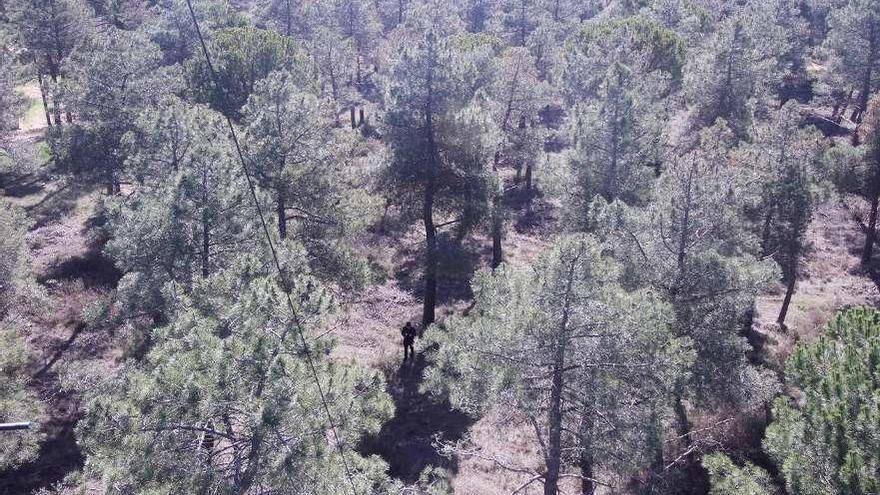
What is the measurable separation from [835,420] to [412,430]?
11.8 metres

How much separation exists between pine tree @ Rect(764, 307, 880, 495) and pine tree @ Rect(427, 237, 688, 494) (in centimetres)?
222

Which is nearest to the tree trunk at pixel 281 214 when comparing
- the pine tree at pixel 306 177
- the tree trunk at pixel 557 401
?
the pine tree at pixel 306 177

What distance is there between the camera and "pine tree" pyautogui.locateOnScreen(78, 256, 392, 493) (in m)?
9.34

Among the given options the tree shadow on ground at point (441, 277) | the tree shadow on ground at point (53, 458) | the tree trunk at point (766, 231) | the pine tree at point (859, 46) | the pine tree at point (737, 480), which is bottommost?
the tree shadow on ground at point (53, 458)

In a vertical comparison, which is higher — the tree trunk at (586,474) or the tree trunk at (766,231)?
the tree trunk at (766,231)

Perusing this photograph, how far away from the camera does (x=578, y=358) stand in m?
11.2

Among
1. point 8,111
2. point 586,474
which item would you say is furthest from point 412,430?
point 8,111

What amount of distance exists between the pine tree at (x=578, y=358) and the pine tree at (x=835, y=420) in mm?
2218

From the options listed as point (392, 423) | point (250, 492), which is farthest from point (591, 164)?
point (250, 492)

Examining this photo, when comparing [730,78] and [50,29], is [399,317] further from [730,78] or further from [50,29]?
[50,29]

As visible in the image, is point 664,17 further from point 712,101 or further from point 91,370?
point 91,370

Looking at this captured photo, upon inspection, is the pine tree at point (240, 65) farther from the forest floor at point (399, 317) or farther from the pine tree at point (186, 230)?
the pine tree at point (186, 230)

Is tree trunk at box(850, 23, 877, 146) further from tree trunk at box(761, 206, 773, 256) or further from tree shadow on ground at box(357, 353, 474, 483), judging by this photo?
tree shadow on ground at box(357, 353, 474, 483)

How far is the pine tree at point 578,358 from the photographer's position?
11.0 meters
